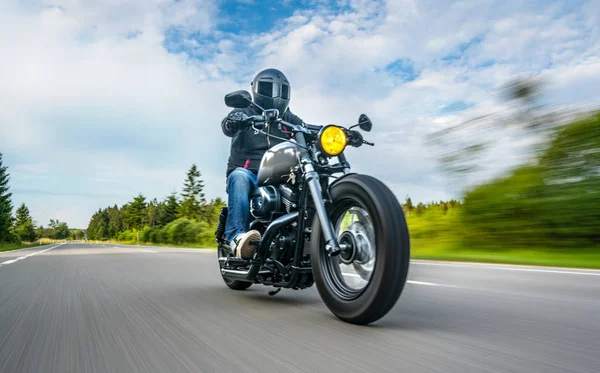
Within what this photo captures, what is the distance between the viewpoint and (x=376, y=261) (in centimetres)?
260

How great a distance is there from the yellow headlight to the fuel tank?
35 centimetres

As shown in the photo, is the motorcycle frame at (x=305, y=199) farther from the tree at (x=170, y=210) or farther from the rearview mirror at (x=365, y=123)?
the tree at (x=170, y=210)

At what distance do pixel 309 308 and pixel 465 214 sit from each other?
9371 mm

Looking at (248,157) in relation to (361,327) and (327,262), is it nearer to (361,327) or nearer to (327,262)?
(327,262)

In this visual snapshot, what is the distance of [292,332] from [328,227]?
2.16 feet

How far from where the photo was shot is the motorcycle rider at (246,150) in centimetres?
382

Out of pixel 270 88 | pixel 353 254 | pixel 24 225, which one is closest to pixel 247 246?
pixel 353 254

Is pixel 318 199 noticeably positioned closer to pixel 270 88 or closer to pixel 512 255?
pixel 270 88

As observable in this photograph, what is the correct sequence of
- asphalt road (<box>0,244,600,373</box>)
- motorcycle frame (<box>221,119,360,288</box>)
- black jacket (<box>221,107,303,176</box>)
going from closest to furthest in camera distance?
asphalt road (<box>0,244,600,373</box>), motorcycle frame (<box>221,119,360,288</box>), black jacket (<box>221,107,303,176</box>)

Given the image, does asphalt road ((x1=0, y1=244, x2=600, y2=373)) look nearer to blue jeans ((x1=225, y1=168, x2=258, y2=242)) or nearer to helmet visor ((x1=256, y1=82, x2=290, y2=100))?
blue jeans ((x1=225, y1=168, x2=258, y2=242))

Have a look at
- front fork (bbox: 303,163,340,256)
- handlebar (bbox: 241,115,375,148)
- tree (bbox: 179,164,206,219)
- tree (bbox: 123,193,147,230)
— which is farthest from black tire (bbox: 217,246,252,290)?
tree (bbox: 123,193,147,230)

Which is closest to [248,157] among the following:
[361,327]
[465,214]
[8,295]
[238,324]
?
[238,324]

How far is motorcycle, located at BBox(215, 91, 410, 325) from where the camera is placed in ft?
8.50

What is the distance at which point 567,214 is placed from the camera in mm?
9508
